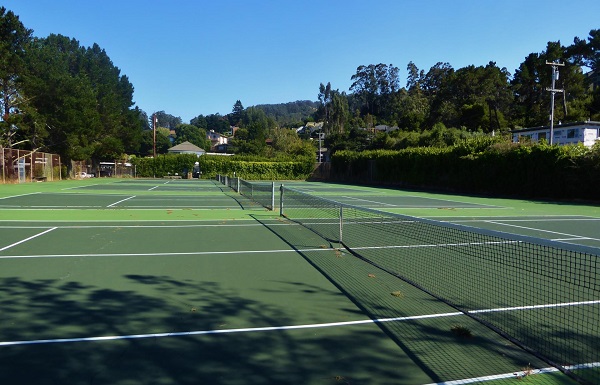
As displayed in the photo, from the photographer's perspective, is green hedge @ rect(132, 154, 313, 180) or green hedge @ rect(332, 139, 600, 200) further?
green hedge @ rect(132, 154, 313, 180)

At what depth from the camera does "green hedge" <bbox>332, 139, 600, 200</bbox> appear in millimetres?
26422

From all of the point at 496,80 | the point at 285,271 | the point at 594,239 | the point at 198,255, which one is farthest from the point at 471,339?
the point at 496,80

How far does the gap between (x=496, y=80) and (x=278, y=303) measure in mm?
77596

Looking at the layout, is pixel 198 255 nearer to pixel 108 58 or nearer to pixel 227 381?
pixel 227 381

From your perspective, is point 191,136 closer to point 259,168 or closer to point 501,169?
point 259,168

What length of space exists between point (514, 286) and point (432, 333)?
8.85 feet

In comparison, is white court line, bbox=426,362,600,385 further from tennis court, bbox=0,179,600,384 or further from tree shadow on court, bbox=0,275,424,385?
tree shadow on court, bbox=0,275,424,385

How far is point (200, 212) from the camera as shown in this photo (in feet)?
61.2

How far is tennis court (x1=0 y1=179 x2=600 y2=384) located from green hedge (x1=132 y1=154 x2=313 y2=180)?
57.4m

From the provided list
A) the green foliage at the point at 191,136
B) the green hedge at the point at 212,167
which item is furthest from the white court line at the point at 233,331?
the green foliage at the point at 191,136

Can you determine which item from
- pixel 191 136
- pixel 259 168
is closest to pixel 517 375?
pixel 259 168

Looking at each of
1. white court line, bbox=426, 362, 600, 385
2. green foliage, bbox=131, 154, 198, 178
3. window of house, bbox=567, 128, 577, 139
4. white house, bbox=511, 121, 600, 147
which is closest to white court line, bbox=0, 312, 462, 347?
white court line, bbox=426, 362, 600, 385

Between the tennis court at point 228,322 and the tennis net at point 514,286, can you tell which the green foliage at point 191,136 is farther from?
the tennis net at point 514,286

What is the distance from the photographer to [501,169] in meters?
31.9
